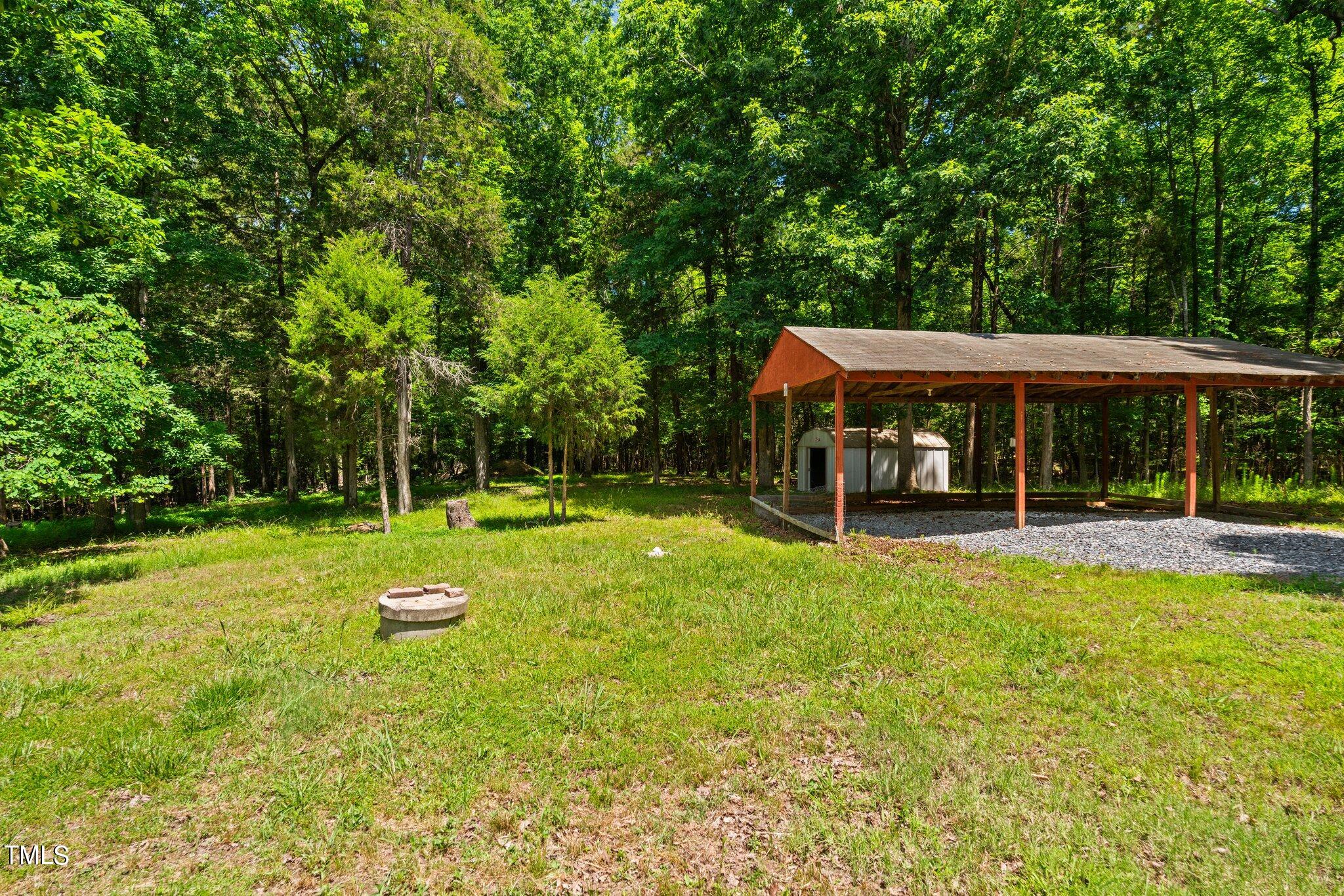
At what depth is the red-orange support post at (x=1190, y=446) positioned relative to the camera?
1094cm

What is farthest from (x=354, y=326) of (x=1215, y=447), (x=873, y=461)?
(x=1215, y=447)

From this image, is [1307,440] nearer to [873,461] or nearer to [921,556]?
[873,461]

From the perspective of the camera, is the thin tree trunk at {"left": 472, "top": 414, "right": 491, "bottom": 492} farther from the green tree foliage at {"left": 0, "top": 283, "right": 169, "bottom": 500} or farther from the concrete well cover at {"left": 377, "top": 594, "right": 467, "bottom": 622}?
the concrete well cover at {"left": 377, "top": 594, "right": 467, "bottom": 622}

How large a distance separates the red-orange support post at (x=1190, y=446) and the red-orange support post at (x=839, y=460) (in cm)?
791

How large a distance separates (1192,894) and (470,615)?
6624 mm

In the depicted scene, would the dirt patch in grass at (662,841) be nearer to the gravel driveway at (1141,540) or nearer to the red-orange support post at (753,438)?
the gravel driveway at (1141,540)

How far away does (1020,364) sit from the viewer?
10.3 m

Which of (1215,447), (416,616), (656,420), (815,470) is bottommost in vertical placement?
(416,616)

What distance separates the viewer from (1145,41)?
56.4 feet

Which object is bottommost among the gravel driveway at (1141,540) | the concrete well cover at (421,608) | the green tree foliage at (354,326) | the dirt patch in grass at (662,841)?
the dirt patch in grass at (662,841)

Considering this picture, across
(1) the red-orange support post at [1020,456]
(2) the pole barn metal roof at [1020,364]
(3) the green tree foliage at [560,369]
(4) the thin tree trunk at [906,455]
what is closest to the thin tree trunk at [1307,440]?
(2) the pole barn metal roof at [1020,364]

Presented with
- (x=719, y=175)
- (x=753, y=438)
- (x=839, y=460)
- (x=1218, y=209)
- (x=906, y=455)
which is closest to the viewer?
(x=839, y=460)

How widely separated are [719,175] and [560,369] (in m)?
10.7

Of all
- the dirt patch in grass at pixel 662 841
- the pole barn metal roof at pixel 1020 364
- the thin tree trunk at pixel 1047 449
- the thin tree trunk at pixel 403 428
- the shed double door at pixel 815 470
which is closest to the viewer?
the dirt patch in grass at pixel 662 841
